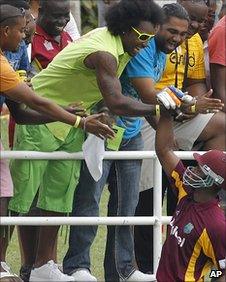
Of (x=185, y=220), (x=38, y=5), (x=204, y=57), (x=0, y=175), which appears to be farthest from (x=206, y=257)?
(x=38, y=5)

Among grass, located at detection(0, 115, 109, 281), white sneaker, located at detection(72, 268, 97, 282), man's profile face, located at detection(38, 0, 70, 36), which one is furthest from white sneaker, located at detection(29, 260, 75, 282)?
man's profile face, located at detection(38, 0, 70, 36)

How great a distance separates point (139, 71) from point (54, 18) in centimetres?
103

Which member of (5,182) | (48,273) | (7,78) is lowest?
(48,273)

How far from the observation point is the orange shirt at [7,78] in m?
7.27

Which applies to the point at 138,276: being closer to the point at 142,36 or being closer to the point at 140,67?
the point at 140,67

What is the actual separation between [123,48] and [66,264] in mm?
1533

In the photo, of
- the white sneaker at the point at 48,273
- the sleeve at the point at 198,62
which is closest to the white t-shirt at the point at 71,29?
the sleeve at the point at 198,62

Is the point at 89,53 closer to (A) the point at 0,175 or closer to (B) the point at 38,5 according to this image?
(A) the point at 0,175

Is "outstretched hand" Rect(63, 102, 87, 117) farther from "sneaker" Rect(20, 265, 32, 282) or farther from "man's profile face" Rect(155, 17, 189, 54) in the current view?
"sneaker" Rect(20, 265, 32, 282)

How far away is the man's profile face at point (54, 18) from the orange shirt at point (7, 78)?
1524 mm

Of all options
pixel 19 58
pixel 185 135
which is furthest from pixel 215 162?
pixel 19 58

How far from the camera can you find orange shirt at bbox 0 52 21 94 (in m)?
7.27

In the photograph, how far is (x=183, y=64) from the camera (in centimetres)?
871

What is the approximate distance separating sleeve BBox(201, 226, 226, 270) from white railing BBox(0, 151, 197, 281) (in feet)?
3.08
